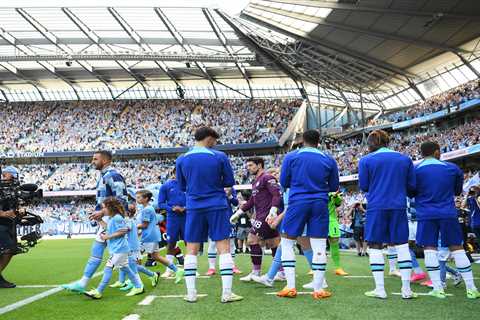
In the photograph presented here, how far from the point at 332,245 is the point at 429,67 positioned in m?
34.7

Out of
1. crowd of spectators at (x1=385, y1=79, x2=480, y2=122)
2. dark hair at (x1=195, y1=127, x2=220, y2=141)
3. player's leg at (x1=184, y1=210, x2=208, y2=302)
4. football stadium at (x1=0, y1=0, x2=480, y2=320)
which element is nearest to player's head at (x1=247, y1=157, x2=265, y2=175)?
football stadium at (x1=0, y1=0, x2=480, y2=320)

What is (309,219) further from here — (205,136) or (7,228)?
(7,228)

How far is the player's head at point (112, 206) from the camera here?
6.97 m

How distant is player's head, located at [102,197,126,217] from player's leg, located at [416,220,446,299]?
3800 millimetres

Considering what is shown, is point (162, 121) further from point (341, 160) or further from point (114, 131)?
point (341, 160)

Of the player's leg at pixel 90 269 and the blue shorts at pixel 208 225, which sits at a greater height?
the blue shorts at pixel 208 225

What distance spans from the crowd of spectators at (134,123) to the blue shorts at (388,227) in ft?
161

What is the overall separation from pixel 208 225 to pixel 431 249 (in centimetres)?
269

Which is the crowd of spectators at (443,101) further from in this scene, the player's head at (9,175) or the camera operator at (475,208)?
the player's head at (9,175)

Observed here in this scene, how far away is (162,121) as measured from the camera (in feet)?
191

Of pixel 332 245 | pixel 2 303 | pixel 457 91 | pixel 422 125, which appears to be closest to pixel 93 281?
pixel 2 303

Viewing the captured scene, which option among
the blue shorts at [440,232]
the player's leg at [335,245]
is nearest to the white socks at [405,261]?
the blue shorts at [440,232]

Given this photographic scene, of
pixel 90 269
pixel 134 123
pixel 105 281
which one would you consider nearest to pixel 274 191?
pixel 105 281

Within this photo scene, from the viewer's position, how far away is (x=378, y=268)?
20.5 feet
